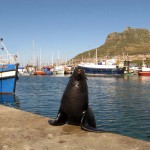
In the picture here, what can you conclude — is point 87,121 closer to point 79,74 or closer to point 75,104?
point 75,104

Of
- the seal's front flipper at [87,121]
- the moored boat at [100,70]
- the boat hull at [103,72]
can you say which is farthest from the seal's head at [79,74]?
the boat hull at [103,72]

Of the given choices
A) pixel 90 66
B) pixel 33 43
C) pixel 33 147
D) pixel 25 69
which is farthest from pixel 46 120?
pixel 25 69

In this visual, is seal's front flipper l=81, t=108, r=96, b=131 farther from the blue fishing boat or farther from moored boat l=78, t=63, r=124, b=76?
moored boat l=78, t=63, r=124, b=76

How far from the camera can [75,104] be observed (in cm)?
874

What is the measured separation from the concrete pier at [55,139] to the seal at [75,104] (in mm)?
358

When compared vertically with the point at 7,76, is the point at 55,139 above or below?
below

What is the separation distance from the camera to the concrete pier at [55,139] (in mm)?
6254

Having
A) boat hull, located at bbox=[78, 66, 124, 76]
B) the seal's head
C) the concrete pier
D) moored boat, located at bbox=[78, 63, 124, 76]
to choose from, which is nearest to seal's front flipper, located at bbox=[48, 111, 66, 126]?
the concrete pier

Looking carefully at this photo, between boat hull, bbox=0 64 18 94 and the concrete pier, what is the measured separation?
2395 centimetres

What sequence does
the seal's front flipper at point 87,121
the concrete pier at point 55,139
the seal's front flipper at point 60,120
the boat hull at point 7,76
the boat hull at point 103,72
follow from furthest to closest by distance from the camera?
the boat hull at point 103,72
the boat hull at point 7,76
the seal's front flipper at point 60,120
the seal's front flipper at point 87,121
the concrete pier at point 55,139

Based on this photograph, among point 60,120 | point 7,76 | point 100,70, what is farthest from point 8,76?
point 100,70

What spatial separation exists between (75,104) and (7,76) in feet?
81.6

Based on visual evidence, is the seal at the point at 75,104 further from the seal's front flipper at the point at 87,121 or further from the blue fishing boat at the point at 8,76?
the blue fishing boat at the point at 8,76

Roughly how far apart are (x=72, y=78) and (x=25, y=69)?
138043 millimetres
